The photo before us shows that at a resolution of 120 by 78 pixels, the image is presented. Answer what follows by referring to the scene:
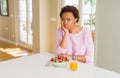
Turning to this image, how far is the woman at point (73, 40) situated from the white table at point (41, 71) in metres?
0.30

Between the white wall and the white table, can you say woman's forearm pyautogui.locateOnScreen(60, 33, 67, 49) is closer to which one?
the white table

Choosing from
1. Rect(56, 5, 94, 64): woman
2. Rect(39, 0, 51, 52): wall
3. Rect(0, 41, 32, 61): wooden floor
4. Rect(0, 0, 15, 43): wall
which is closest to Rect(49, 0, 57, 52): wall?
Rect(39, 0, 51, 52): wall

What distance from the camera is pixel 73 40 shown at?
7.29 feet

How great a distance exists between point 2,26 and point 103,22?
4.75 metres

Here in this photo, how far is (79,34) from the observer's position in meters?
2.23

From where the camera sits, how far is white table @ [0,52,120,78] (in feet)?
5.31

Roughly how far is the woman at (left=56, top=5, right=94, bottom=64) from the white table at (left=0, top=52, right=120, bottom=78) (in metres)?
0.30

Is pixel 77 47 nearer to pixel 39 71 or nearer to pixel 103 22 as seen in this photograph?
pixel 39 71

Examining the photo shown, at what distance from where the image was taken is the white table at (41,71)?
1619 millimetres

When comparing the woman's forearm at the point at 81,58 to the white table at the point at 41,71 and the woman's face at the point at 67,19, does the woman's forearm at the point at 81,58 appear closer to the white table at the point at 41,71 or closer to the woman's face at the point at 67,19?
the white table at the point at 41,71

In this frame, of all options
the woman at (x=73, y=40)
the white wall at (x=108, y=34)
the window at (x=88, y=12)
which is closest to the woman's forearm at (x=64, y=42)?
the woman at (x=73, y=40)

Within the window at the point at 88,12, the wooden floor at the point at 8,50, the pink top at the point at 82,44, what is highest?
the window at the point at 88,12

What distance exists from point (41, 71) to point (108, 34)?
2.14m

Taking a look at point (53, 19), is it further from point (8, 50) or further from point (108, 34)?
point (108, 34)
